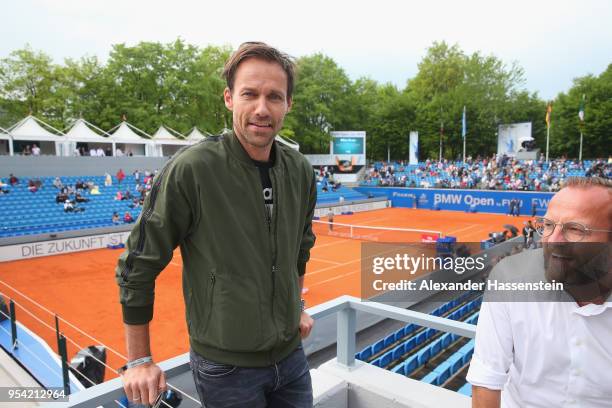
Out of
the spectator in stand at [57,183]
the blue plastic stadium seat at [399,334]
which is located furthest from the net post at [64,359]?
the spectator in stand at [57,183]

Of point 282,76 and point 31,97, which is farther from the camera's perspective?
point 31,97

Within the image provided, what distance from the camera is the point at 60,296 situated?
1309 centimetres

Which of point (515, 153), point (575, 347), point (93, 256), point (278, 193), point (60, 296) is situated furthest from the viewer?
point (515, 153)

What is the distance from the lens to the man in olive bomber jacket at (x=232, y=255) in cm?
A: 164

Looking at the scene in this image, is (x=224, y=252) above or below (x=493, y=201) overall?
above

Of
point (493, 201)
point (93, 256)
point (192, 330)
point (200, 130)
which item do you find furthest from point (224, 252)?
point (200, 130)

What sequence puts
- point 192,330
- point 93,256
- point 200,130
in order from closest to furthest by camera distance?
point 192,330 → point 93,256 → point 200,130

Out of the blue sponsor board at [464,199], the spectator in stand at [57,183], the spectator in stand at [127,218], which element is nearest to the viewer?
the spectator in stand at [127,218]

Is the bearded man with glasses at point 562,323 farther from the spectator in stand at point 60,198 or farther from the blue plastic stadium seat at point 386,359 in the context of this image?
the spectator in stand at point 60,198

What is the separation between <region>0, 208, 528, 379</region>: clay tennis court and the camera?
9797mm

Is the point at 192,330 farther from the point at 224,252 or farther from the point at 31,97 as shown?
the point at 31,97

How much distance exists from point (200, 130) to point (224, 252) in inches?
1721

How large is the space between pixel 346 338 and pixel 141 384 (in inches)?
79.0

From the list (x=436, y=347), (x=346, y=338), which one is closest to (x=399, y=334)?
(x=436, y=347)
